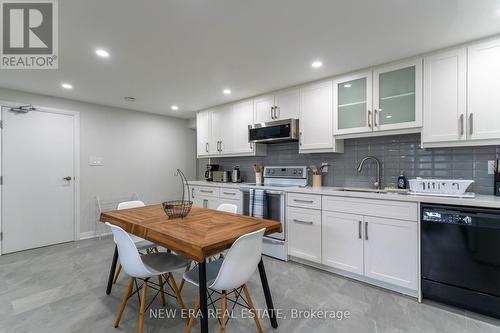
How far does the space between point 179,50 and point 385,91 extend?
214 centimetres

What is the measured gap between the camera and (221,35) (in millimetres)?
2053

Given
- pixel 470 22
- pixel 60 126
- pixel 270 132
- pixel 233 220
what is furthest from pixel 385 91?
pixel 60 126

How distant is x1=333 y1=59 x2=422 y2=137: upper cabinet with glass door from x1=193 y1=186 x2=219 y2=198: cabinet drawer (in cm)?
204

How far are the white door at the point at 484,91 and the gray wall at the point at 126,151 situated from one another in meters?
4.81

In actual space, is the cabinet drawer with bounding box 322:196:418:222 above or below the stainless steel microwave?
below

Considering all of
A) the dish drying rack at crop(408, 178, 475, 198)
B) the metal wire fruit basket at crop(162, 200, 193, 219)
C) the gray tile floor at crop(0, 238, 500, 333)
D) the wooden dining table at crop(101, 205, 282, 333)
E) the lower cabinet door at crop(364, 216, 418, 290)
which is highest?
the dish drying rack at crop(408, 178, 475, 198)

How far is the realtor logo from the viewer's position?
1725 mm

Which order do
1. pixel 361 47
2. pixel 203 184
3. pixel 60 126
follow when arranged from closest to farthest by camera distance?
pixel 361 47, pixel 60 126, pixel 203 184

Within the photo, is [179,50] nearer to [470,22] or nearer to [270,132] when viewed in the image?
[270,132]

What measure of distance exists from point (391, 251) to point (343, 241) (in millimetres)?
442

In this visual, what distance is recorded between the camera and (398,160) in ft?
8.95

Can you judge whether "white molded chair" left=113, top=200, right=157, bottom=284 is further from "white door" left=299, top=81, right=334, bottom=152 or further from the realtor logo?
"white door" left=299, top=81, right=334, bottom=152

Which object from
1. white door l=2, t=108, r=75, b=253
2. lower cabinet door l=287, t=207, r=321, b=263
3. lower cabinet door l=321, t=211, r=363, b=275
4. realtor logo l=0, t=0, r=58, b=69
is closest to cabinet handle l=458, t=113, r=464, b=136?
lower cabinet door l=321, t=211, r=363, b=275

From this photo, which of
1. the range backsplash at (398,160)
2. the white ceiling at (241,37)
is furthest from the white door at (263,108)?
the range backsplash at (398,160)
